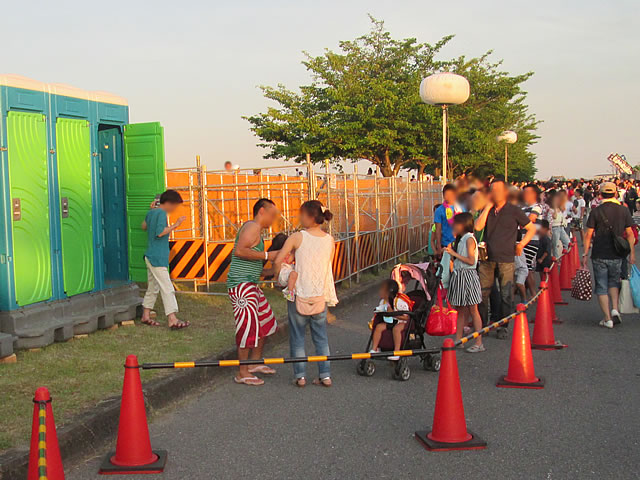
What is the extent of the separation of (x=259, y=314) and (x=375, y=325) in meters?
1.18

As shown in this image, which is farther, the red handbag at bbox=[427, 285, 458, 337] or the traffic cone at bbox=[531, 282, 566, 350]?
the traffic cone at bbox=[531, 282, 566, 350]

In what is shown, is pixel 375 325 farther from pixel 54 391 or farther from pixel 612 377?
pixel 54 391

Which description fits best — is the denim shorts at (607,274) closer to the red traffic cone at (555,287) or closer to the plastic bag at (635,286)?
the plastic bag at (635,286)

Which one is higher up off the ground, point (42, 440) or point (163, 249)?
point (163, 249)

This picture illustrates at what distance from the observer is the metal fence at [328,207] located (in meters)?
12.9

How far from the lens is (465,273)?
812cm

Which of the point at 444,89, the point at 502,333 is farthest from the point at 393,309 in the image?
the point at 444,89

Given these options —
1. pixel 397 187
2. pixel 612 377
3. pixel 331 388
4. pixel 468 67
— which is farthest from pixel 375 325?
pixel 468 67

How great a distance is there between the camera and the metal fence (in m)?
12.9

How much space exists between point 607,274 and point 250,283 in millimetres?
5248

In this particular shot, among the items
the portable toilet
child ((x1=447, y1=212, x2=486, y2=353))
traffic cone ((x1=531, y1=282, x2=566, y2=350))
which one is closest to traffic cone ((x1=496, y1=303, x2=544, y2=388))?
child ((x1=447, y1=212, x2=486, y2=353))

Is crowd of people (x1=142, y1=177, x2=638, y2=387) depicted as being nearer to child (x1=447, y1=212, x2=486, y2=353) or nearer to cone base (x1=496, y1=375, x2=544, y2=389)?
child (x1=447, y1=212, x2=486, y2=353)

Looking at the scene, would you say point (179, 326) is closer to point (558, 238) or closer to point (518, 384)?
point (518, 384)

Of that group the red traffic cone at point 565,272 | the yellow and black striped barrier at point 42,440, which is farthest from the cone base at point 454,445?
the red traffic cone at point 565,272
